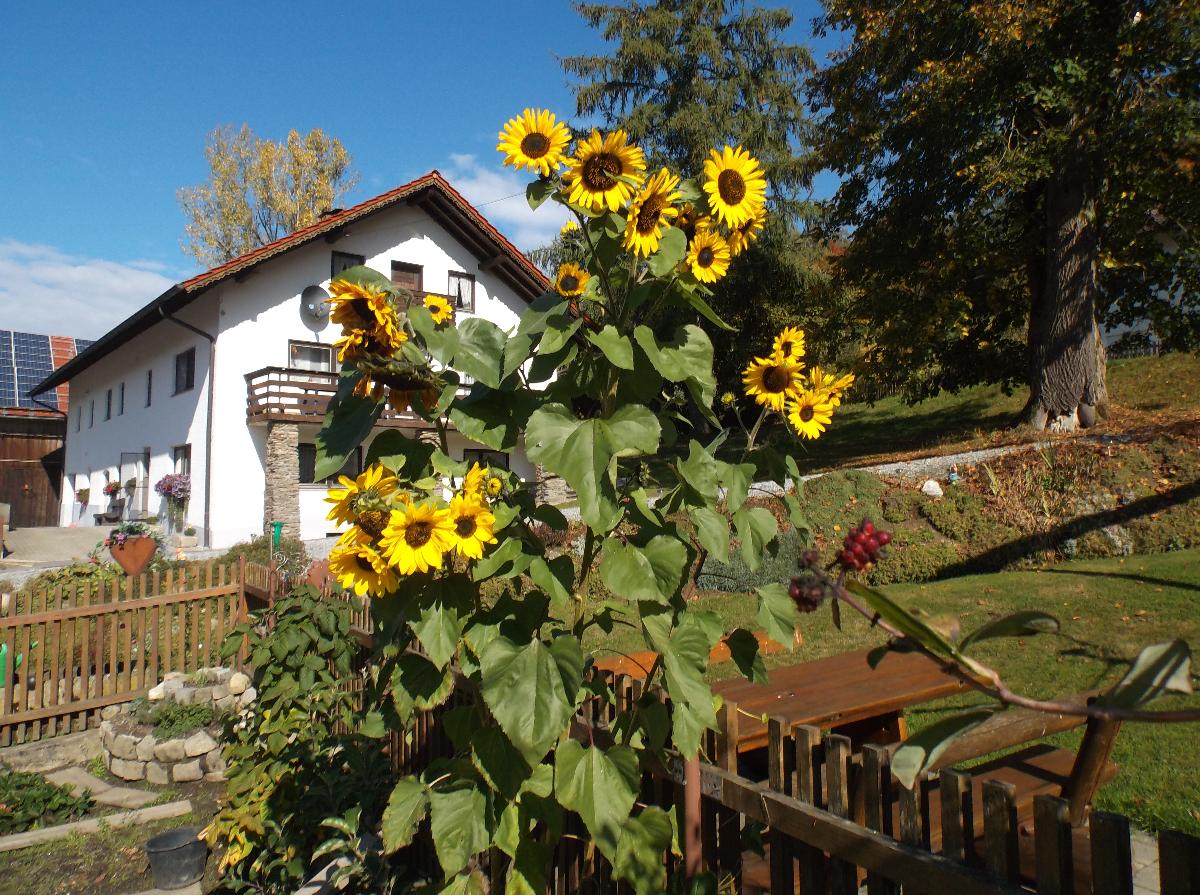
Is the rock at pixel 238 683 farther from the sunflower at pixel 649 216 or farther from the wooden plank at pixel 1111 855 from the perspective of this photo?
the wooden plank at pixel 1111 855

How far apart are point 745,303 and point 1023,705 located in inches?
875

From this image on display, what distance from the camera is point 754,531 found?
5.77ft

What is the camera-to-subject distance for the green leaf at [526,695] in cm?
149

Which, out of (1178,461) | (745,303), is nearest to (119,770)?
(1178,461)

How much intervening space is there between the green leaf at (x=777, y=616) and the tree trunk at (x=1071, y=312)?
12018mm

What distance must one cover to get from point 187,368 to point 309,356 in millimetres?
2742

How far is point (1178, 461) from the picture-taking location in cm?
928

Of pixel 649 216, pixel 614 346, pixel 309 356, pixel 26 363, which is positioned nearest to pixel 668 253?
pixel 649 216

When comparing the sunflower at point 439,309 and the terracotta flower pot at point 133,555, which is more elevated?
the sunflower at point 439,309

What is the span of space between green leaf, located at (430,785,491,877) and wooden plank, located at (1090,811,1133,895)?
1172mm

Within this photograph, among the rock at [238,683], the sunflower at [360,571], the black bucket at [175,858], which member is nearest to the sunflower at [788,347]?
the sunflower at [360,571]

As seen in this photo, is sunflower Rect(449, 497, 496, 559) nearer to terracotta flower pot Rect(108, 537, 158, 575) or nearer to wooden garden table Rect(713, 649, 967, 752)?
wooden garden table Rect(713, 649, 967, 752)

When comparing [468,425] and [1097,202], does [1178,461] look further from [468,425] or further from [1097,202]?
[468,425]

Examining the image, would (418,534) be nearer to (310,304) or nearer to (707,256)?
(707,256)
